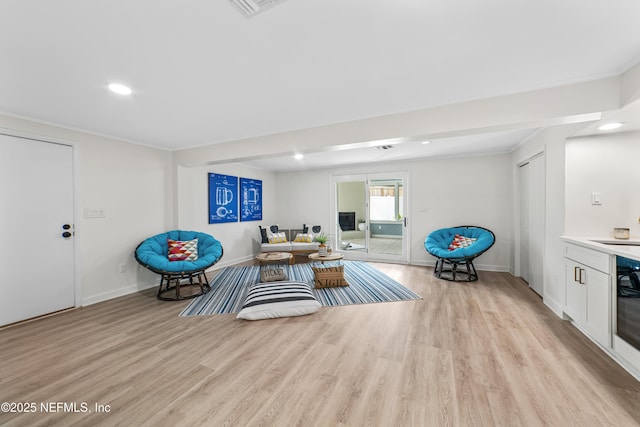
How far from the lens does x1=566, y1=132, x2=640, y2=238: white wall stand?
8.66 ft

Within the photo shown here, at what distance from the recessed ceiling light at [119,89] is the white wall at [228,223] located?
233 centimetres

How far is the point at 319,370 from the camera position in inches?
80.4

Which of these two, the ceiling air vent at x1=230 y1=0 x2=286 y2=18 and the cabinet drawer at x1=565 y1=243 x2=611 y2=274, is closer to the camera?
the ceiling air vent at x1=230 y1=0 x2=286 y2=18

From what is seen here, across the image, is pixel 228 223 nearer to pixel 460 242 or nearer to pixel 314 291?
pixel 314 291

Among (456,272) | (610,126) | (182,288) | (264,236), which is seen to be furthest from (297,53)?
(264,236)

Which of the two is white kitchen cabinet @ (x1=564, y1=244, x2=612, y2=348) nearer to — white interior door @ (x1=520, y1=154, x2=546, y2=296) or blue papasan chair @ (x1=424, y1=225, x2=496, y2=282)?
white interior door @ (x1=520, y1=154, x2=546, y2=296)

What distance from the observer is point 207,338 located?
8.37 feet

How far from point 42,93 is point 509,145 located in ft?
20.7

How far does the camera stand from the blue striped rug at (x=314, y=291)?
3.40m

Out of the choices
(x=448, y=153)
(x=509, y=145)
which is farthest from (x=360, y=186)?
(x=509, y=145)

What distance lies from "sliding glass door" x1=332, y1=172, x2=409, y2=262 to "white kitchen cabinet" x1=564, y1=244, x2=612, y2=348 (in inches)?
127

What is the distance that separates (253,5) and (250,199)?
5.37m

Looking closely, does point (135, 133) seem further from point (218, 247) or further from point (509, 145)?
point (509, 145)

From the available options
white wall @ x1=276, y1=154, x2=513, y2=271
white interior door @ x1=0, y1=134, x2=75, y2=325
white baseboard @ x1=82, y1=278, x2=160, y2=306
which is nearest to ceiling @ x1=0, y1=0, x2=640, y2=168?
white interior door @ x1=0, y1=134, x2=75, y2=325
